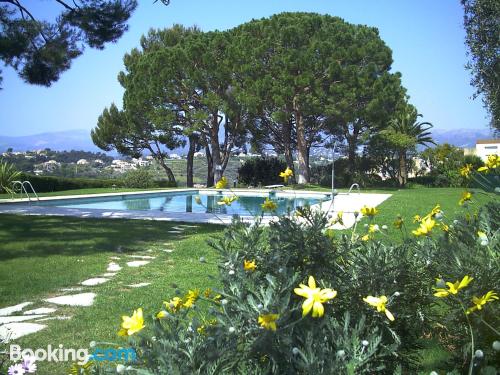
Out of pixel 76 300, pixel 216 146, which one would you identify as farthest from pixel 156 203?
pixel 76 300

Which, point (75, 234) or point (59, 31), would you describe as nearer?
point (75, 234)

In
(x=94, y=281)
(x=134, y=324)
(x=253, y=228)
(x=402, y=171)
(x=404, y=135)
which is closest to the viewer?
(x=134, y=324)

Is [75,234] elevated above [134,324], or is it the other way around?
[134,324]

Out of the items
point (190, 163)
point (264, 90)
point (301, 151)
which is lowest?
point (190, 163)

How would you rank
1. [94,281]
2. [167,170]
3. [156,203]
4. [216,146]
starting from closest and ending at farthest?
1. [94,281]
2. [156,203]
3. [216,146]
4. [167,170]

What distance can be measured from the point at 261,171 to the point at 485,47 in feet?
43.0

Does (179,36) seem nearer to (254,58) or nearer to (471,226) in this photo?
(254,58)

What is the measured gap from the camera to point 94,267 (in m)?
4.94

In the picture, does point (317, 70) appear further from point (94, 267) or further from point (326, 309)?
point (326, 309)

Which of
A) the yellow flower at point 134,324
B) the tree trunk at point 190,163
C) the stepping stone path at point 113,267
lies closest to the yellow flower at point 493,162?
the yellow flower at point 134,324

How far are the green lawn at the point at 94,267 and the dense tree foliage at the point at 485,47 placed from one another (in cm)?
641

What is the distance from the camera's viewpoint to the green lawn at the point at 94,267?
306 cm

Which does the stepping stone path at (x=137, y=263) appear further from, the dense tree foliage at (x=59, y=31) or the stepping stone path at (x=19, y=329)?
the dense tree foliage at (x=59, y=31)

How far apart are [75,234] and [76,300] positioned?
353 cm
